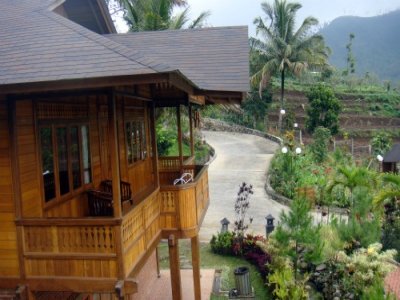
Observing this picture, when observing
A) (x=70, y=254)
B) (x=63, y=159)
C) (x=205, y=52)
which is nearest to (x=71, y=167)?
(x=63, y=159)

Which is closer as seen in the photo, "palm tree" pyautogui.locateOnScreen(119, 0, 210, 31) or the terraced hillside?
"palm tree" pyautogui.locateOnScreen(119, 0, 210, 31)

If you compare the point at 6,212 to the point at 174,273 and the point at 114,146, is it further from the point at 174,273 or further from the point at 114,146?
the point at 174,273

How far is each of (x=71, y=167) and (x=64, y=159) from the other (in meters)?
0.28

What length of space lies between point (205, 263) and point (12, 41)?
30.7ft

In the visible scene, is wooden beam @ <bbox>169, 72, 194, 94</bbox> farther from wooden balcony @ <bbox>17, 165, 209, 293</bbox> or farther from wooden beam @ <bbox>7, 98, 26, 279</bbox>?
wooden beam @ <bbox>7, 98, 26, 279</bbox>

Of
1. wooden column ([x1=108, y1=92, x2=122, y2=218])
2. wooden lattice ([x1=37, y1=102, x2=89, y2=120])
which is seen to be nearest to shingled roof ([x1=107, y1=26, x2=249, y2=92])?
wooden lattice ([x1=37, y1=102, x2=89, y2=120])

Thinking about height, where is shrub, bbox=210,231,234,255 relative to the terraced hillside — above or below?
below

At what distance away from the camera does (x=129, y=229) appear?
254 inches

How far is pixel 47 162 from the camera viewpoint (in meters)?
6.96

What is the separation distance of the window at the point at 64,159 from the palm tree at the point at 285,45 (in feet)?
93.6

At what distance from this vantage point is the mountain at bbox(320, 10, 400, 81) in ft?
397

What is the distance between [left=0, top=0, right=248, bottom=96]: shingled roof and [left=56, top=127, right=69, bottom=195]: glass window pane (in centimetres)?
153

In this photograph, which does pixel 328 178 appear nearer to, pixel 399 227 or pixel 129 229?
pixel 399 227

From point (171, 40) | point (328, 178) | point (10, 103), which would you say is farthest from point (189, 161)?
point (328, 178)
